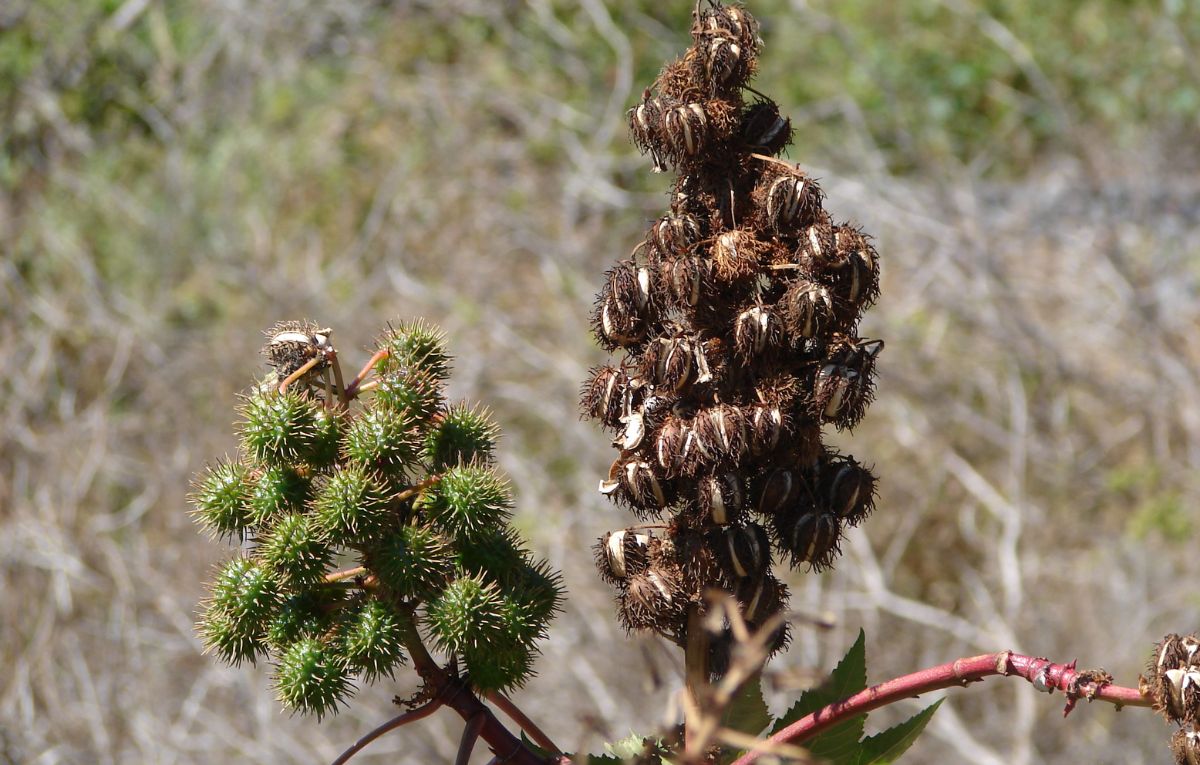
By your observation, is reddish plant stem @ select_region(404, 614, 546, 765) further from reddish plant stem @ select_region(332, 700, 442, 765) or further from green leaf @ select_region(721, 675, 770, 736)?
green leaf @ select_region(721, 675, 770, 736)

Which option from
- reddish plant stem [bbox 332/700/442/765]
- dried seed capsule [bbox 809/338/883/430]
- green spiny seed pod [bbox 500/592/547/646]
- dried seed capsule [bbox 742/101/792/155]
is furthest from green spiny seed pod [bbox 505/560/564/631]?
dried seed capsule [bbox 742/101/792/155]

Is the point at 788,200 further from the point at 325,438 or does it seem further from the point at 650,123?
the point at 325,438

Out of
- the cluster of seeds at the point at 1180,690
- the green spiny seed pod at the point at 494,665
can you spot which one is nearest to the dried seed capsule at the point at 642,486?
the green spiny seed pod at the point at 494,665

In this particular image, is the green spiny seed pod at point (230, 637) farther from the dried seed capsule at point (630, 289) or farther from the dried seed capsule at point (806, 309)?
the dried seed capsule at point (806, 309)

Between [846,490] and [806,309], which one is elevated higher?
[806,309]

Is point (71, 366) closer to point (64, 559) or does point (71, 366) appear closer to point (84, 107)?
point (64, 559)

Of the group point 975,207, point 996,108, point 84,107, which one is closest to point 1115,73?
point 996,108

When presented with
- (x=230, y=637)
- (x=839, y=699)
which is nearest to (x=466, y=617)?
(x=230, y=637)
